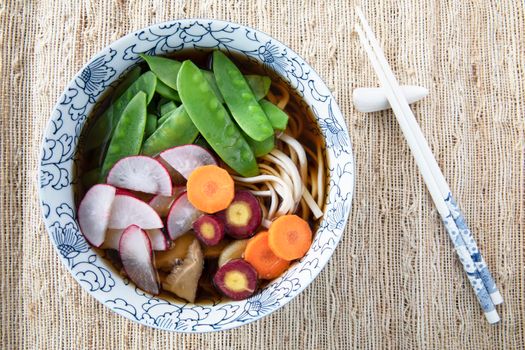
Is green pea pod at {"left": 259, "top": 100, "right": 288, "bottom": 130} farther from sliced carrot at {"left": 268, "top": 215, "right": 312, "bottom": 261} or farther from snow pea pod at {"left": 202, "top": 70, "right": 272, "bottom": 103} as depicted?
sliced carrot at {"left": 268, "top": 215, "right": 312, "bottom": 261}

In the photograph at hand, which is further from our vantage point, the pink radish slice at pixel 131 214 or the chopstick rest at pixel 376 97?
the chopstick rest at pixel 376 97

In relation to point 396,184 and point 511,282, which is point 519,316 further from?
point 396,184

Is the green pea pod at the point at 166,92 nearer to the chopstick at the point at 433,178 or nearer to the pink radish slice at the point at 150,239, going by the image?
the pink radish slice at the point at 150,239

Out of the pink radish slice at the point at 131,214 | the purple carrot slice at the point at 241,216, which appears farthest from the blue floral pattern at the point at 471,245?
the pink radish slice at the point at 131,214

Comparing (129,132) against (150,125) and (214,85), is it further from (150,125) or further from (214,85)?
(214,85)

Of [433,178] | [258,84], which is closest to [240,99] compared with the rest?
[258,84]

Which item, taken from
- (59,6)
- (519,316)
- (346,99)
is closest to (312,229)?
(346,99)

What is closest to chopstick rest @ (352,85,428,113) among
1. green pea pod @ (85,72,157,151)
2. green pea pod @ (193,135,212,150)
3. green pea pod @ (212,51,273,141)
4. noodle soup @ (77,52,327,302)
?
noodle soup @ (77,52,327,302)
